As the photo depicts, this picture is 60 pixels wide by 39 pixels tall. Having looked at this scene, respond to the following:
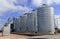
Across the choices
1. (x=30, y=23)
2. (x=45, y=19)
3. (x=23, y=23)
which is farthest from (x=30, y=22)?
(x=45, y=19)

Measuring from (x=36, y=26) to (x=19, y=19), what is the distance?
9.25 meters

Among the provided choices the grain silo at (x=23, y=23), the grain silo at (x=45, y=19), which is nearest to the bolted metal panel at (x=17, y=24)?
the grain silo at (x=23, y=23)

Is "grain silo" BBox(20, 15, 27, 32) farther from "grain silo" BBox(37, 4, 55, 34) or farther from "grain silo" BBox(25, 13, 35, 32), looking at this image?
"grain silo" BBox(37, 4, 55, 34)

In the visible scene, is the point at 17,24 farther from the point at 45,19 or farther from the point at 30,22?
the point at 45,19

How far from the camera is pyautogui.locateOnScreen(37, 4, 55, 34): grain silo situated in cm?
4250

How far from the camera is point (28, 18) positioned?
48.2 metres

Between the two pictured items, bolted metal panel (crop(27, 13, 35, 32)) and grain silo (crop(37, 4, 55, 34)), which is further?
bolted metal panel (crop(27, 13, 35, 32))

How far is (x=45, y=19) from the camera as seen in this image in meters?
42.8

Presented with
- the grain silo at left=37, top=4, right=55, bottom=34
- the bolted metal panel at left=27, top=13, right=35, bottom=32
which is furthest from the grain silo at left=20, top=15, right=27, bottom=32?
the grain silo at left=37, top=4, right=55, bottom=34

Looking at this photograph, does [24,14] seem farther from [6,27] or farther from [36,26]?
[6,27]

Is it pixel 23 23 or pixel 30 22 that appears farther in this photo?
pixel 23 23

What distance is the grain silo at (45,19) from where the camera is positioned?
4250 cm

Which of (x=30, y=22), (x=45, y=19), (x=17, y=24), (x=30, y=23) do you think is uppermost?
(x=45, y=19)

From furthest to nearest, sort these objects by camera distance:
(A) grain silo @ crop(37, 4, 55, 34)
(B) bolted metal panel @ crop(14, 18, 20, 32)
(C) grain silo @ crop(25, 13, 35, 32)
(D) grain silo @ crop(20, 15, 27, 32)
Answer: (B) bolted metal panel @ crop(14, 18, 20, 32)
(D) grain silo @ crop(20, 15, 27, 32)
(C) grain silo @ crop(25, 13, 35, 32)
(A) grain silo @ crop(37, 4, 55, 34)
